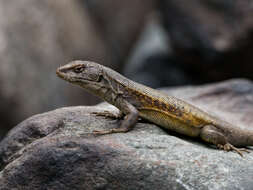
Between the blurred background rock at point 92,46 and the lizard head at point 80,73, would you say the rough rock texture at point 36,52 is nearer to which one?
the blurred background rock at point 92,46

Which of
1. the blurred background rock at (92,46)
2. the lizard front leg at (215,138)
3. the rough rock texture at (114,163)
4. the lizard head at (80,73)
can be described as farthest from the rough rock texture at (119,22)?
the rough rock texture at (114,163)

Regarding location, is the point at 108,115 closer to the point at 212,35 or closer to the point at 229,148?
the point at 229,148

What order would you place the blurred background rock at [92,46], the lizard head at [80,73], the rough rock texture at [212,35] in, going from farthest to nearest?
the rough rock texture at [212,35] → the blurred background rock at [92,46] → the lizard head at [80,73]

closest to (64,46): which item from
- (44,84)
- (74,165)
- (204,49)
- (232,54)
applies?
(44,84)

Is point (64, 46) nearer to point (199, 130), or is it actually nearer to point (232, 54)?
point (232, 54)

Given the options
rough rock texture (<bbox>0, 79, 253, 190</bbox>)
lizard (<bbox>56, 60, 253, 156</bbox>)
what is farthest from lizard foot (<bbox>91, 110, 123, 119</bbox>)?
rough rock texture (<bbox>0, 79, 253, 190</bbox>)

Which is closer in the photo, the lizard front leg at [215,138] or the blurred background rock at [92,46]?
the lizard front leg at [215,138]

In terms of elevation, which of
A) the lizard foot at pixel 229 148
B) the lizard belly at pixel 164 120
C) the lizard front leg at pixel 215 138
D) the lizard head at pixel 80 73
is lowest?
the lizard foot at pixel 229 148
